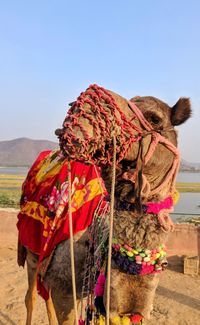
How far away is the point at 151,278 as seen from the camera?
6.38ft

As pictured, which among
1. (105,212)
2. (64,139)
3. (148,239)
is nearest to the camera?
(64,139)

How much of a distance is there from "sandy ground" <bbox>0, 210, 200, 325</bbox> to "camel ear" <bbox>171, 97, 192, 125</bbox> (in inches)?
133

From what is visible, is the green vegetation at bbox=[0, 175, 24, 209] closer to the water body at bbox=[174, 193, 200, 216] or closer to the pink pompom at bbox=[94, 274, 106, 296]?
the water body at bbox=[174, 193, 200, 216]

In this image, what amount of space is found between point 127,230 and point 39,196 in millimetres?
1753

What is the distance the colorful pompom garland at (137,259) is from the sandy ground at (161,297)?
2899 mm

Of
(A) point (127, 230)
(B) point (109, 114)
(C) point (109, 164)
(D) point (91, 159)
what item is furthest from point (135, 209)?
(B) point (109, 114)

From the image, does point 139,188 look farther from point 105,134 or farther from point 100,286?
point 100,286

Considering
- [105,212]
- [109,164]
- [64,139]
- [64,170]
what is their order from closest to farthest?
[64,139] < [109,164] < [105,212] < [64,170]

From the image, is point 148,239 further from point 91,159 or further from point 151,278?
point 91,159

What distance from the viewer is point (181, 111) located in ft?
6.21

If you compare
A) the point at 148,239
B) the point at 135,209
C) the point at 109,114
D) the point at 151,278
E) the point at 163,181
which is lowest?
the point at 151,278

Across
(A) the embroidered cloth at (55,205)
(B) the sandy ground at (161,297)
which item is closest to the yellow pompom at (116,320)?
(A) the embroidered cloth at (55,205)

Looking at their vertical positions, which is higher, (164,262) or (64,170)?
(64,170)

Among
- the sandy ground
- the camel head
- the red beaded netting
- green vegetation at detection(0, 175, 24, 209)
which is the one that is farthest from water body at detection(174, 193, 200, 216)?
the red beaded netting
